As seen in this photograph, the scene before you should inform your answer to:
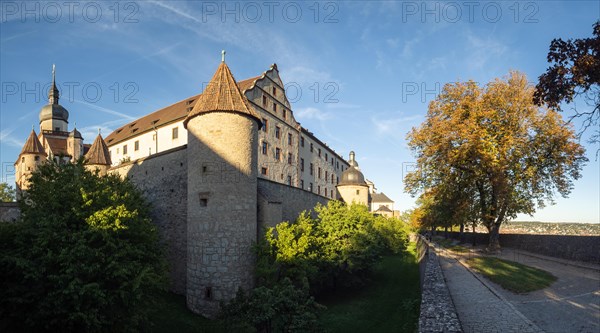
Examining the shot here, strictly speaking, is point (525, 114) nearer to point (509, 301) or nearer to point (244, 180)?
point (509, 301)

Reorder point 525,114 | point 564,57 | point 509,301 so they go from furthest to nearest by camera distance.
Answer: point 525,114 < point 509,301 < point 564,57

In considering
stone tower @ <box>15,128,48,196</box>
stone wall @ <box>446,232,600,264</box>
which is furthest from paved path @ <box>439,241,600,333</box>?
stone tower @ <box>15,128,48,196</box>

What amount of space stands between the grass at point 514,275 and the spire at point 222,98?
14.5 m

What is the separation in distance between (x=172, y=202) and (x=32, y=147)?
4242 centimetres

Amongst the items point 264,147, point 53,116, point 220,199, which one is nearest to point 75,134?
point 53,116

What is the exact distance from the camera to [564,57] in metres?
6.67

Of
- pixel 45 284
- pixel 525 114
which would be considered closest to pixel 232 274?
pixel 45 284

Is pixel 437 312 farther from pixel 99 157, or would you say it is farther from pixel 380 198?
pixel 380 198

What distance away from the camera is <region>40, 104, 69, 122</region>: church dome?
5734 cm

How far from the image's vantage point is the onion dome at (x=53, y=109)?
5744cm

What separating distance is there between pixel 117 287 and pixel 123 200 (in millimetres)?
3567

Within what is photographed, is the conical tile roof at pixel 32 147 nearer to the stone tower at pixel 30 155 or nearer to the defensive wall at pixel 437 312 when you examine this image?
the stone tower at pixel 30 155

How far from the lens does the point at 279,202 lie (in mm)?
18969

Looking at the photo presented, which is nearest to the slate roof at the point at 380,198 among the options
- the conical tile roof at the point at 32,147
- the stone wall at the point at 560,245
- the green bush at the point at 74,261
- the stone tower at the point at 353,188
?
the stone tower at the point at 353,188
